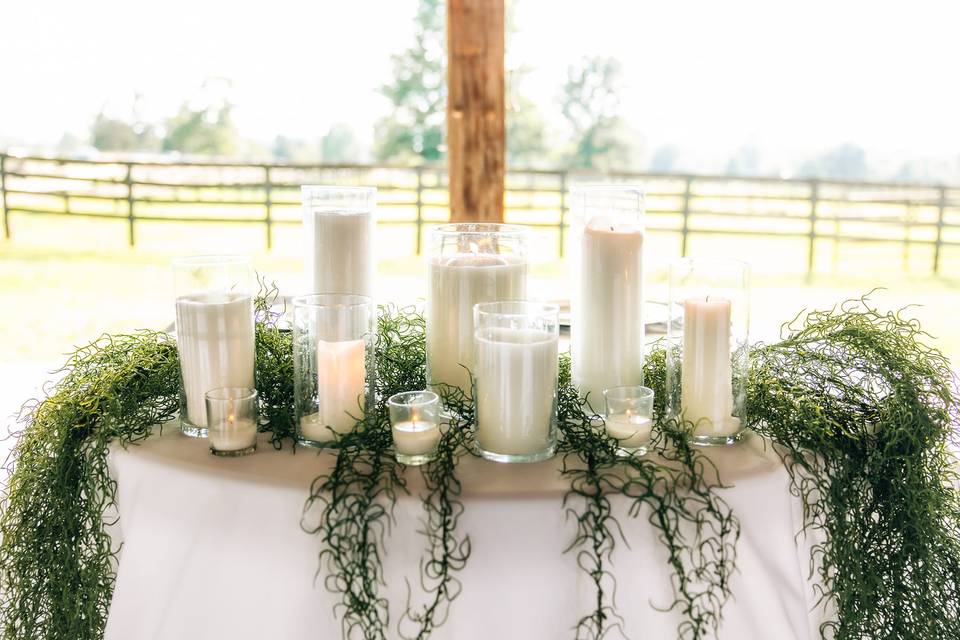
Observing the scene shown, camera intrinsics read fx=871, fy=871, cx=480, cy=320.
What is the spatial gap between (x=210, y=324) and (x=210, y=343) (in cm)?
2

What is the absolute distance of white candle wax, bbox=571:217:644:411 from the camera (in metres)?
1.05

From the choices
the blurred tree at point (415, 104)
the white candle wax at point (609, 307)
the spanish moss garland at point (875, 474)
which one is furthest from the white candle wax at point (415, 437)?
the blurred tree at point (415, 104)

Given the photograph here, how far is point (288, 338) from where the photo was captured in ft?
4.23

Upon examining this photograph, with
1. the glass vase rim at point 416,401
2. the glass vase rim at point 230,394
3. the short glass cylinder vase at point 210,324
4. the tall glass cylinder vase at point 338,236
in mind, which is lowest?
the glass vase rim at point 230,394

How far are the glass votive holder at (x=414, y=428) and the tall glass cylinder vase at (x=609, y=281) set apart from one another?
213 mm

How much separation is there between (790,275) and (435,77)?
3.60 m

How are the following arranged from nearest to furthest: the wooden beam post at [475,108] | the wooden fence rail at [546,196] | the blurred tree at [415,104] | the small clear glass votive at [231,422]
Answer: the small clear glass votive at [231,422] < the wooden beam post at [475,108] < the wooden fence rail at [546,196] < the blurred tree at [415,104]

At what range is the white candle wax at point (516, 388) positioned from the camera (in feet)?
3.03

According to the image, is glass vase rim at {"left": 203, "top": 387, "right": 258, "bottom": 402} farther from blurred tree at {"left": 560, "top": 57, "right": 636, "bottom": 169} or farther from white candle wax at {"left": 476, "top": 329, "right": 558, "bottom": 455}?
blurred tree at {"left": 560, "top": 57, "right": 636, "bottom": 169}

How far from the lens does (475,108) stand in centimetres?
321

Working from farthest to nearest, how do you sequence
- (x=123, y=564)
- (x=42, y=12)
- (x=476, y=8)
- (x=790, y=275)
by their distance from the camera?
1. (x=42, y=12)
2. (x=790, y=275)
3. (x=476, y=8)
4. (x=123, y=564)

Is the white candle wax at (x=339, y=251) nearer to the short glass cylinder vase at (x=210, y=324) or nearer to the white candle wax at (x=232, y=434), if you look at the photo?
the short glass cylinder vase at (x=210, y=324)

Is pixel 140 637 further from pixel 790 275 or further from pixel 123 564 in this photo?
pixel 790 275

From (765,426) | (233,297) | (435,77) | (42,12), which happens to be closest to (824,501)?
(765,426)
